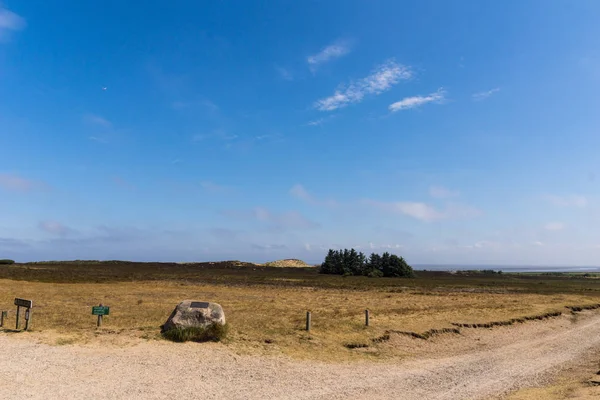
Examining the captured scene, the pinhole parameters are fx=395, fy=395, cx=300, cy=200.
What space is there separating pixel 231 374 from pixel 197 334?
15.3 feet

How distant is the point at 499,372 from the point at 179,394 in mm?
13740

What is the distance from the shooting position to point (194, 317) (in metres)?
19.8

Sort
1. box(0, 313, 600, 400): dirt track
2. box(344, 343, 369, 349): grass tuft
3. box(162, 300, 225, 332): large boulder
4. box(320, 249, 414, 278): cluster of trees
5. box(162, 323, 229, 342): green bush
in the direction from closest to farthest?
box(0, 313, 600, 400): dirt track, box(162, 323, 229, 342): green bush, box(162, 300, 225, 332): large boulder, box(344, 343, 369, 349): grass tuft, box(320, 249, 414, 278): cluster of trees

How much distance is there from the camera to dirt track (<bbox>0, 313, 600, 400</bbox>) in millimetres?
12992

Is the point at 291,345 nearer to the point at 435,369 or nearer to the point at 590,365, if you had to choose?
the point at 435,369

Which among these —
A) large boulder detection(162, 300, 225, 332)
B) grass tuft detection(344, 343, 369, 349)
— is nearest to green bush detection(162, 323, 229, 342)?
large boulder detection(162, 300, 225, 332)

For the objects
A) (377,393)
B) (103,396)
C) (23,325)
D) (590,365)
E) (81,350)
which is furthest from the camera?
(23,325)

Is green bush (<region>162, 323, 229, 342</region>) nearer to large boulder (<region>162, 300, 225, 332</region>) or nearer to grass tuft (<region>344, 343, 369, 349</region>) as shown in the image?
large boulder (<region>162, 300, 225, 332</region>)

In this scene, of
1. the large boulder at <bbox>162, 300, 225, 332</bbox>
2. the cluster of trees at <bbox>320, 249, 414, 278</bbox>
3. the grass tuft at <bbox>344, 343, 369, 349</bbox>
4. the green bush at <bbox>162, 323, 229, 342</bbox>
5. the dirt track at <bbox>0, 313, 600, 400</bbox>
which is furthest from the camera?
the cluster of trees at <bbox>320, 249, 414, 278</bbox>

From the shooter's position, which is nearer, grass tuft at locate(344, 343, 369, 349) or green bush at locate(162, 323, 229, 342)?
green bush at locate(162, 323, 229, 342)

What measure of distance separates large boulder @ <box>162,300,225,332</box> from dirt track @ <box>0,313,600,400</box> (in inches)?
56.4

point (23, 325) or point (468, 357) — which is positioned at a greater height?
point (23, 325)

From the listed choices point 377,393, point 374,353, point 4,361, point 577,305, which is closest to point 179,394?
point 377,393

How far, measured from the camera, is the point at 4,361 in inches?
589
